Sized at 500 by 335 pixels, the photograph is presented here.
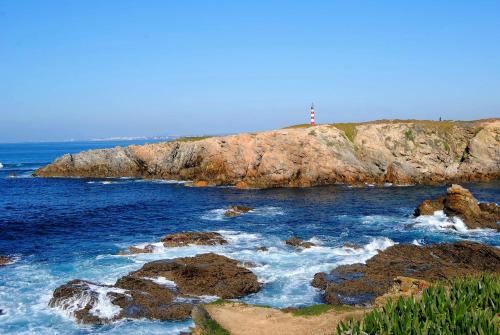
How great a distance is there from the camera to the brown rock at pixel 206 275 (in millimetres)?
25312

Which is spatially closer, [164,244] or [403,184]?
[164,244]

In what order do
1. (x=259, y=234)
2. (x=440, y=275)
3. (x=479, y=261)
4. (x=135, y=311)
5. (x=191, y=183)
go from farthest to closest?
(x=191, y=183), (x=259, y=234), (x=479, y=261), (x=440, y=275), (x=135, y=311)

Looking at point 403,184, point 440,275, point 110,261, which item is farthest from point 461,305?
point 403,184

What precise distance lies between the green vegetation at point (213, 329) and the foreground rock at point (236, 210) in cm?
2871

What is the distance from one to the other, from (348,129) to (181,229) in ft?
152

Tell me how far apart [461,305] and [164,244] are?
82.3 feet

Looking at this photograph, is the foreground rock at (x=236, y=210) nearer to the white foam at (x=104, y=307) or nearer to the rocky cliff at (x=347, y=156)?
the rocky cliff at (x=347, y=156)

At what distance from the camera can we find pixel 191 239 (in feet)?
118

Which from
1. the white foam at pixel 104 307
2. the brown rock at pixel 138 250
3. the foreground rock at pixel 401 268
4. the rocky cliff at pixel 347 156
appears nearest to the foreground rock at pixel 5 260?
the brown rock at pixel 138 250

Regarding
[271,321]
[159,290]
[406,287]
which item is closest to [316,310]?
[271,321]

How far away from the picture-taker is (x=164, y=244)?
115 ft

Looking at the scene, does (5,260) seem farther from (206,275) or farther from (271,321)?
(271,321)

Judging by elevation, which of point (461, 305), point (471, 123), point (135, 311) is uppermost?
point (471, 123)

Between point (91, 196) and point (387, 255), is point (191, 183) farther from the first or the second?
point (387, 255)
